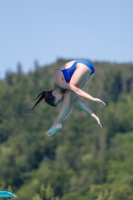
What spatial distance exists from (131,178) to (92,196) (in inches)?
791

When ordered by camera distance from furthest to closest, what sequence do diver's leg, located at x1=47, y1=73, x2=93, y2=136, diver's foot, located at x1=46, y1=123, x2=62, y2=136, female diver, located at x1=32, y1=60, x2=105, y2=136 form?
diver's leg, located at x1=47, y1=73, x2=93, y2=136 → diver's foot, located at x1=46, y1=123, x2=62, y2=136 → female diver, located at x1=32, y1=60, x2=105, y2=136

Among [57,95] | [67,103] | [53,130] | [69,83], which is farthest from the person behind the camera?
[67,103]

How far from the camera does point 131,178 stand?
192 metres

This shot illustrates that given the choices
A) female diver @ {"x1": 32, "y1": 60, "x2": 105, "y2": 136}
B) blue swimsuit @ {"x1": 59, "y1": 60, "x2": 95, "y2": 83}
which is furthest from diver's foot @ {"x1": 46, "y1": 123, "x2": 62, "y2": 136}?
blue swimsuit @ {"x1": 59, "y1": 60, "x2": 95, "y2": 83}

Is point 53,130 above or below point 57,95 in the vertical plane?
below

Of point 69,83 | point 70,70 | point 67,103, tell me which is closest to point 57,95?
point 67,103

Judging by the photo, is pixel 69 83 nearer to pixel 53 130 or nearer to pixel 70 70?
pixel 70 70

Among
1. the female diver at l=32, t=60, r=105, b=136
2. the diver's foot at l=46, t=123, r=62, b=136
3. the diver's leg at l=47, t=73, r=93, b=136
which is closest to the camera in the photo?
the female diver at l=32, t=60, r=105, b=136

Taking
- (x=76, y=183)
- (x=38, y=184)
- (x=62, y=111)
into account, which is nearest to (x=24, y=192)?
(x=38, y=184)

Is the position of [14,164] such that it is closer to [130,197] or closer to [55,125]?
[130,197]

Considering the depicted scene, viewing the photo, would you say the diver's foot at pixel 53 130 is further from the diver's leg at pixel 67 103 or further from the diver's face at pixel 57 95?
the diver's face at pixel 57 95

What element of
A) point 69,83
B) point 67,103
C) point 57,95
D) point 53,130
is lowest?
point 53,130

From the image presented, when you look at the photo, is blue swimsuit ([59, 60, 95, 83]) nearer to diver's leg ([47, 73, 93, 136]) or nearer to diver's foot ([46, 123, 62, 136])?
diver's leg ([47, 73, 93, 136])

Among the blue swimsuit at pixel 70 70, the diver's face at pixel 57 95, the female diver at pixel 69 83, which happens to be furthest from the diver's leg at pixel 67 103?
the blue swimsuit at pixel 70 70
